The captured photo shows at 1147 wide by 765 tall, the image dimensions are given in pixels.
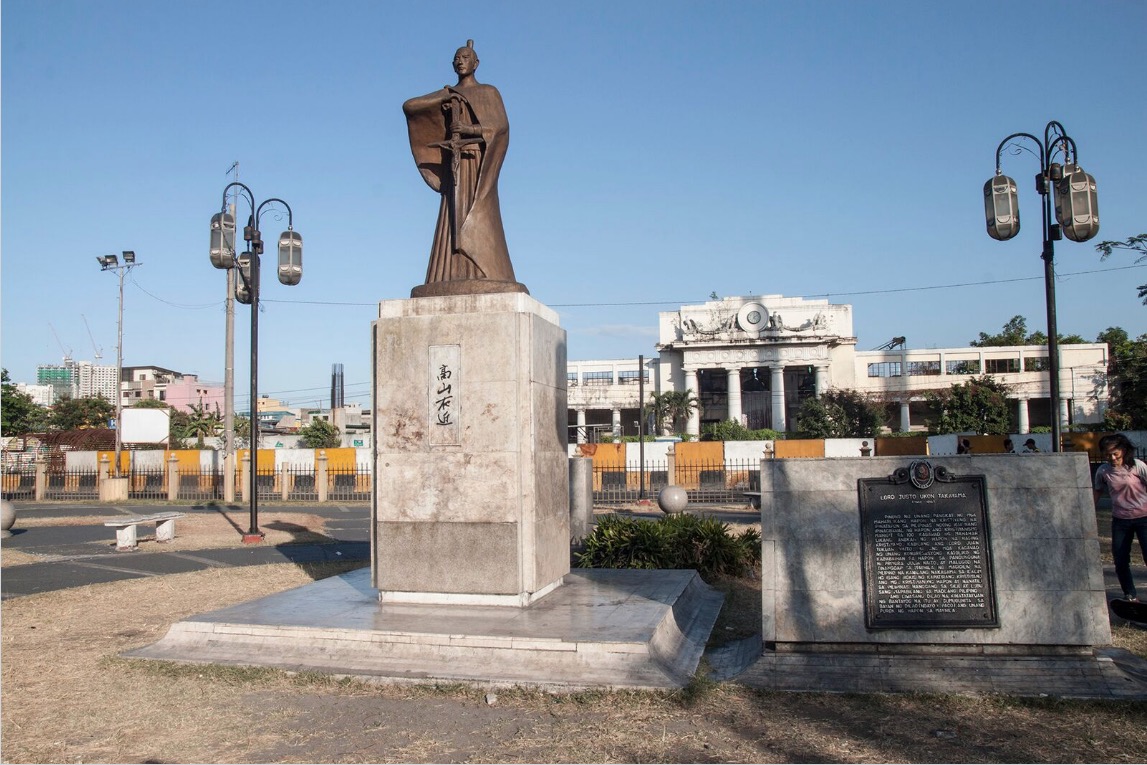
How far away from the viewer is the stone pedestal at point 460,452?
7.70 m

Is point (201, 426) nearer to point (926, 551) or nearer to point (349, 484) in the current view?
point (349, 484)

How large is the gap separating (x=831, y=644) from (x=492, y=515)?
2931mm

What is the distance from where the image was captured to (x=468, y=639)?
21.2 feet

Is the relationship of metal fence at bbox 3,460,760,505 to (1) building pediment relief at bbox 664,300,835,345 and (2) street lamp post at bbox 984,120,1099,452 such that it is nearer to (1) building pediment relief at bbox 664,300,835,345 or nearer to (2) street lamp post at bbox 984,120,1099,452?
(2) street lamp post at bbox 984,120,1099,452

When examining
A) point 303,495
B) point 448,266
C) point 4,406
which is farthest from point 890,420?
point 448,266

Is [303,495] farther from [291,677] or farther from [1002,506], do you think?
[1002,506]

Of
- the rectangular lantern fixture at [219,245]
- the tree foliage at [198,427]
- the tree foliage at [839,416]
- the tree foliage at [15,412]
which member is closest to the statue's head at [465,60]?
the rectangular lantern fixture at [219,245]

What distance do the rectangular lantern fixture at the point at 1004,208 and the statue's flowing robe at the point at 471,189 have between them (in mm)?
7053

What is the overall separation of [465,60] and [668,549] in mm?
5979

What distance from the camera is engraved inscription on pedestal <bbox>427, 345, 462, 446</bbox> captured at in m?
7.85

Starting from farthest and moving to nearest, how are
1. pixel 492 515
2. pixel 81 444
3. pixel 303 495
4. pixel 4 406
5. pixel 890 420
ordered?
1. pixel 890 420
2. pixel 4 406
3. pixel 81 444
4. pixel 303 495
5. pixel 492 515

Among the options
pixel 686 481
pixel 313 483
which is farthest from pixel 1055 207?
pixel 313 483

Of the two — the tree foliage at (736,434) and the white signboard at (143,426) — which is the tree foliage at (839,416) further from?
the white signboard at (143,426)

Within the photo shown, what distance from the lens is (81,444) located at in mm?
47688
